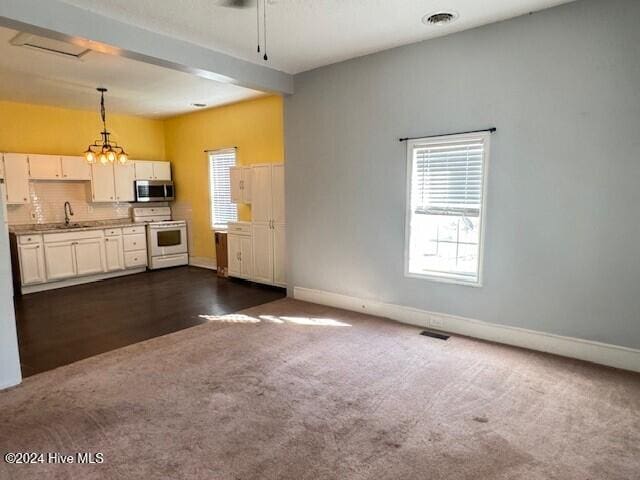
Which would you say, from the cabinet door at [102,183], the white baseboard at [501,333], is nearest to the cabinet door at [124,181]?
the cabinet door at [102,183]

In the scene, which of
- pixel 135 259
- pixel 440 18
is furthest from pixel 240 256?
pixel 440 18

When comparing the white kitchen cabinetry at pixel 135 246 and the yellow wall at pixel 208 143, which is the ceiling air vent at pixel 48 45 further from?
the white kitchen cabinetry at pixel 135 246

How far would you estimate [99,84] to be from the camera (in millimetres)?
5367

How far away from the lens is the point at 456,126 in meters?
3.82

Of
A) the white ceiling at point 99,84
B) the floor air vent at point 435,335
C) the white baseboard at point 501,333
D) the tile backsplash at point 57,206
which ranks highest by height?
the white ceiling at point 99,84

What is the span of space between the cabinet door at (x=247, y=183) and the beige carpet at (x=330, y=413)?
3.05 m

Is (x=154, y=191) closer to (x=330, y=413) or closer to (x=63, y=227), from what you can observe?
(x=63, y=227)

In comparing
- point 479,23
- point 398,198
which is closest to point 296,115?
point 398,198

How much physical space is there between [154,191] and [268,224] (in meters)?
3.14

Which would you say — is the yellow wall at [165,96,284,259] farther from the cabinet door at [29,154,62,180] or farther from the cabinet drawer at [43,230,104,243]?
the cabinet door at [29,154,62,180]

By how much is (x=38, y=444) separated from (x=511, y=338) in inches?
148

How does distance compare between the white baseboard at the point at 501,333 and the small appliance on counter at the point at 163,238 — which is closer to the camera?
the white baseboard at the point at 501,333

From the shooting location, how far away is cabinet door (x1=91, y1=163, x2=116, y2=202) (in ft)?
22.7

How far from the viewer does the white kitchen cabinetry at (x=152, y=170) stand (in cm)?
755
